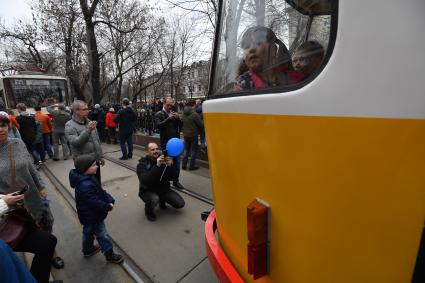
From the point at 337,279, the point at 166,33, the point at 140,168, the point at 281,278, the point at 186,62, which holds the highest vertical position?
the point at 166,33

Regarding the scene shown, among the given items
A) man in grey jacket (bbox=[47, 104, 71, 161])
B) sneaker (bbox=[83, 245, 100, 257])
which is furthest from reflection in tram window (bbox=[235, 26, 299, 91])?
man in grey jacket (bbox=[47, 104, 71, 161])

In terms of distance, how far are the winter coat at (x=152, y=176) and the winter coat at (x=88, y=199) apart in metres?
1.10

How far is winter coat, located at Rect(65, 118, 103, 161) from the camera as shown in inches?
145

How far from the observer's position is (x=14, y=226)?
204cm

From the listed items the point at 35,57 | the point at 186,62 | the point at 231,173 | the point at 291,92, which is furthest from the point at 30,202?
the point at 35,57

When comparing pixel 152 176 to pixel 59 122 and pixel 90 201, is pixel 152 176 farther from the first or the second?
pixel 59 122

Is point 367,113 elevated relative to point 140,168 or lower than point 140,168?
elevated

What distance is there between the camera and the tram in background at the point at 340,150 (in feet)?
2.32

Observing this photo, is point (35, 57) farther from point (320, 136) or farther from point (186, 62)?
point (320, 136)

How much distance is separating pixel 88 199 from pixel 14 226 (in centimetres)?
72

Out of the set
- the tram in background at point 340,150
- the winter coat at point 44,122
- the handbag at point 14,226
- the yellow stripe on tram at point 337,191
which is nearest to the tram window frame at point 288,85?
the tram in background at point 340,150

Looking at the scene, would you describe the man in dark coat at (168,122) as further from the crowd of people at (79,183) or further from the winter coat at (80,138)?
the winter coat at (80,138)

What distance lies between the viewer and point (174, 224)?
374 cm

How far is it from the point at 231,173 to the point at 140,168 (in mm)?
2945
